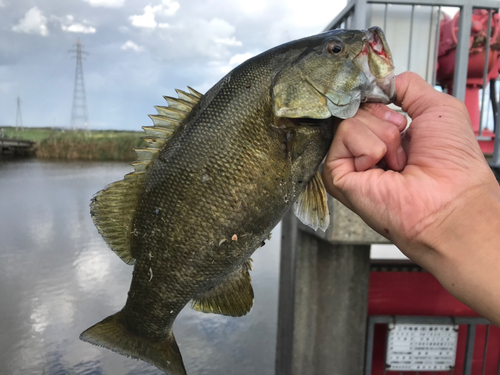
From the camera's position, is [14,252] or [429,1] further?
[14,252]

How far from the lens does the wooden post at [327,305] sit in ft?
9.49

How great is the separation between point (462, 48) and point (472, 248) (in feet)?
7.04

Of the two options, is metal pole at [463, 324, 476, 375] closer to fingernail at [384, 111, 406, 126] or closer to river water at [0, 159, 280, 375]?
river water at [0, 159, 280, 375]

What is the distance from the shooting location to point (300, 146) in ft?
3.66

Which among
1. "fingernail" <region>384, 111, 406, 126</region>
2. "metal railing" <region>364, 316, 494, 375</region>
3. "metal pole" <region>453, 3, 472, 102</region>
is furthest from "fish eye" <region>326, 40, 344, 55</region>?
"metal railing" <region>364, 316, 494, 375</region>

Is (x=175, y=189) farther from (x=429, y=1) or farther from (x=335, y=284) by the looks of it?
(x=429, y=1)

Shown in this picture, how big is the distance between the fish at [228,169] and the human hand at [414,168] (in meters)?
0.09

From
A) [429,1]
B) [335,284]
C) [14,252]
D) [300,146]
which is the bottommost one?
[14,252]

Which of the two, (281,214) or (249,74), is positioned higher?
(249,74)

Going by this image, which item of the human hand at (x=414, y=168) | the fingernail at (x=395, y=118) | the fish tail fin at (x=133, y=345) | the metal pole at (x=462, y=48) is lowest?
the fish tail fin at (x=133, y=345)

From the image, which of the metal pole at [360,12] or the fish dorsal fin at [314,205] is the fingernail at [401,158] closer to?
the fish dorsal fin at [314,205]

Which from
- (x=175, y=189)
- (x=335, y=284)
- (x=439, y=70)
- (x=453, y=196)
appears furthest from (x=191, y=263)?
(x=439, y=70)

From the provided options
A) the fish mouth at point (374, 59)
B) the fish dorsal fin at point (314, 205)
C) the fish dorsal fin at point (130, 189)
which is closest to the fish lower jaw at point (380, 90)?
the fish mouth at point (374, 59)

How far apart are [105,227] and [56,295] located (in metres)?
3.67
